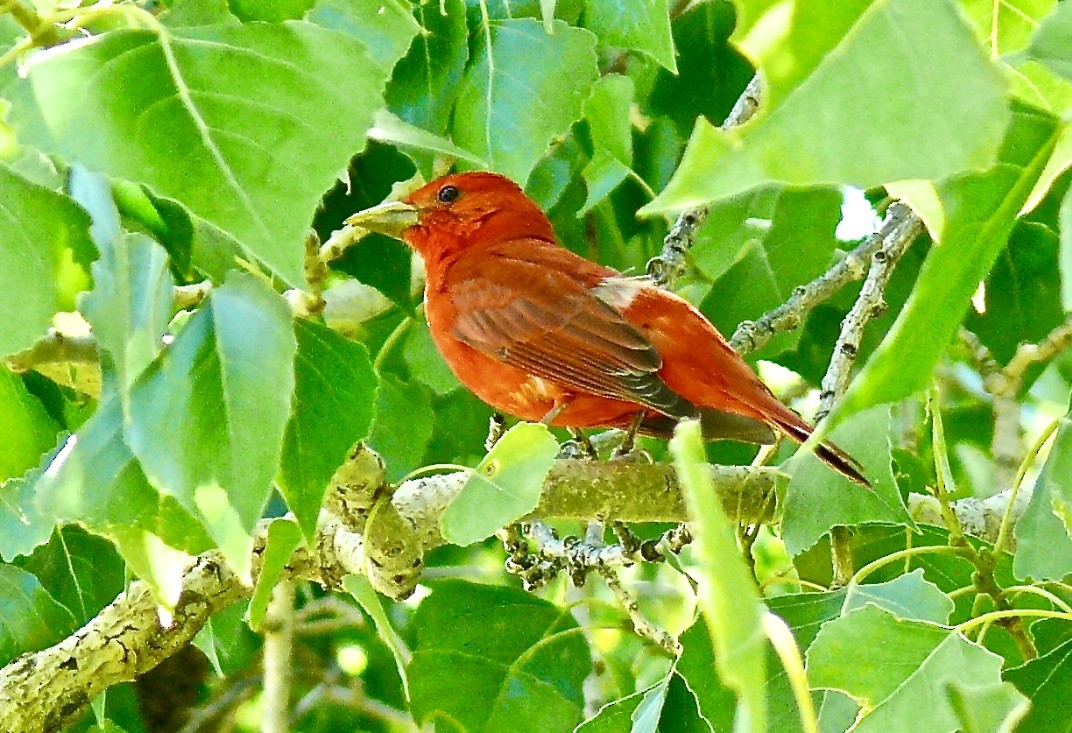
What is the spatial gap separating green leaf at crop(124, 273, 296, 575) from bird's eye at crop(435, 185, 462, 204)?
218 centimetres

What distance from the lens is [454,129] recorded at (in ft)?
Answer: 6.82

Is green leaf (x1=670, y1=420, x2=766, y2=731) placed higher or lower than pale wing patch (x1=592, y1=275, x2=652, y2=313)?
higher

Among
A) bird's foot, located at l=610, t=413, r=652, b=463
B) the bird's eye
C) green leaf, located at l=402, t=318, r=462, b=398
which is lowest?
green leaf, located at l=402, t=318, r=462, b=398

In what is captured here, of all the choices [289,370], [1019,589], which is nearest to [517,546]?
[1019,589]

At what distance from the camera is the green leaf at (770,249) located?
9.39 ft

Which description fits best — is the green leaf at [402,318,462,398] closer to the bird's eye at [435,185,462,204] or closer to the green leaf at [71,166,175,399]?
the bird's eye at [435,185,462,204]

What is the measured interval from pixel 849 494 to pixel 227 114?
1.08 metres

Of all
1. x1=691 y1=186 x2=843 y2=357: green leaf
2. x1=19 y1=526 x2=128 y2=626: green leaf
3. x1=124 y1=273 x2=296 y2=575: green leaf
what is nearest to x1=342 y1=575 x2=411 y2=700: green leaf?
x1=124 y1=273 x2=296 y2=575: green leaf

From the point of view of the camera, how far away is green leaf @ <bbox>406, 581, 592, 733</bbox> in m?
2.25

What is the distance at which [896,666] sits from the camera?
1.28 meters

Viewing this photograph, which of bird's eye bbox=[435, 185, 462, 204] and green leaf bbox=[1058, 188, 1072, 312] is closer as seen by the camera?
green leaf bbox=[1058, 188, 1072, 312]

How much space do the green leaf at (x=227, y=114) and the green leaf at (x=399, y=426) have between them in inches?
66.0

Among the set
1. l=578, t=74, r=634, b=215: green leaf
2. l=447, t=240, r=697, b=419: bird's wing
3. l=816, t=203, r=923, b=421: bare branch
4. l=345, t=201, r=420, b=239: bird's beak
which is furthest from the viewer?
l=447, t=240, r=697, b=419: bird's wing

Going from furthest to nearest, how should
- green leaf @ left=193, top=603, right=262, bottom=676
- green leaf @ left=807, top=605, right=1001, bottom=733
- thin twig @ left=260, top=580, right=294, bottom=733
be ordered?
thin twig @ left=260, top=580, right=294, bottom=733 < green leaf @ left=193, top=603, right=262, bottom=676 < green leaf @ left=807, top=605, right=1001, bottom=733
